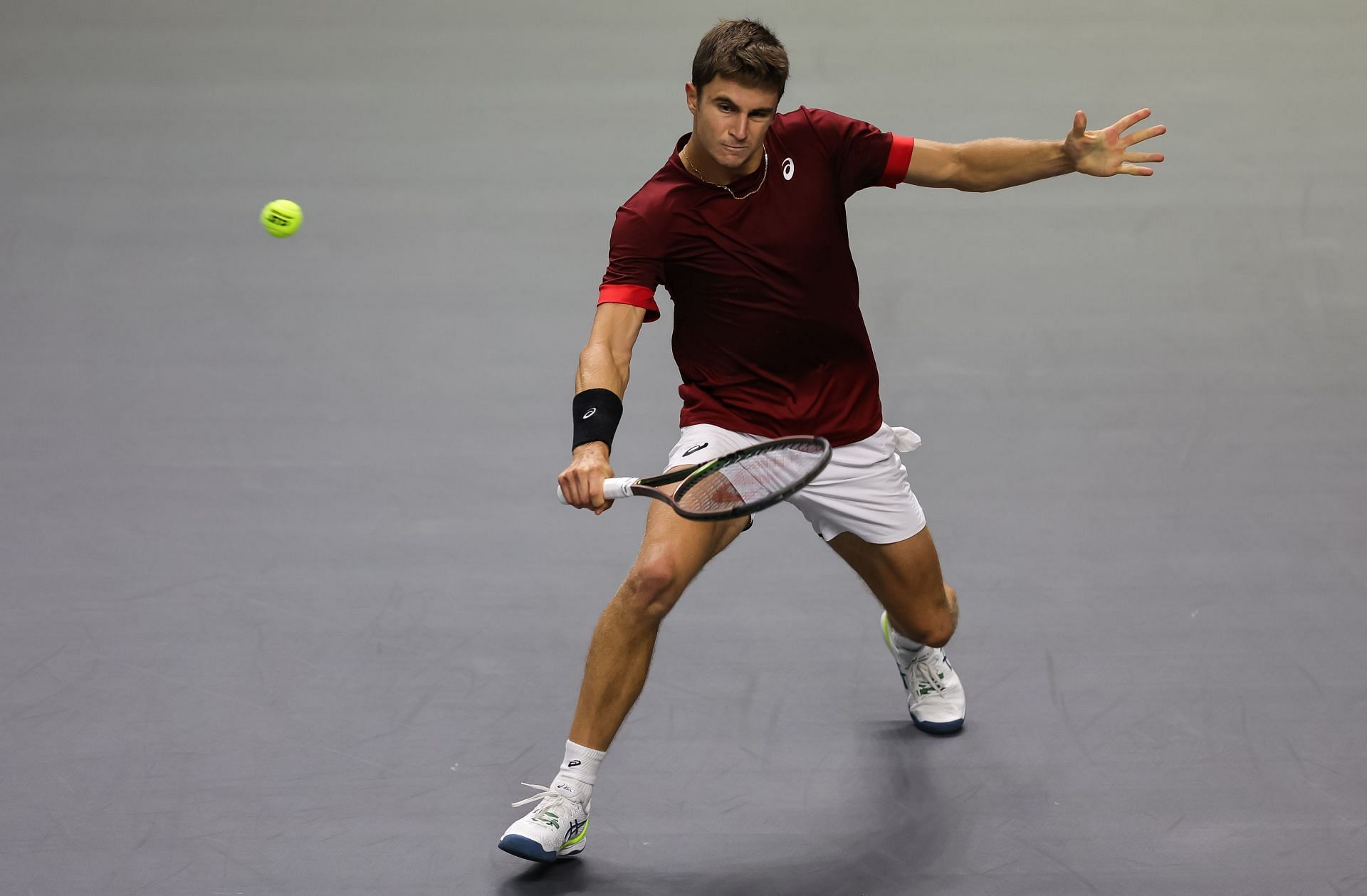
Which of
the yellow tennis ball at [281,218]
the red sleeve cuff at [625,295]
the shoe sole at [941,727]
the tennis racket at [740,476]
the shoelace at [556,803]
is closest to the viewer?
the tennis racket at [740,476]

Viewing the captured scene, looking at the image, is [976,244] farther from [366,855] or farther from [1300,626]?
[366,855]

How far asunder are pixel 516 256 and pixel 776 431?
2541 millimetres

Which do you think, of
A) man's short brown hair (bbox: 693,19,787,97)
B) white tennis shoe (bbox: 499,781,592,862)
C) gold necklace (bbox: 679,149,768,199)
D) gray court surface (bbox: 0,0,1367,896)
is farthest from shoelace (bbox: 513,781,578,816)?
man's short brown hair (bbox: 693,19,787,97)

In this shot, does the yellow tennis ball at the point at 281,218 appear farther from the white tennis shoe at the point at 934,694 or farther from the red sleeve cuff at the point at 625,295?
the white tennis shoe at the point at 934,694

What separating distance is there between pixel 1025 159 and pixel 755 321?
626 millimetres

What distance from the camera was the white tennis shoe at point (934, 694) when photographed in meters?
3.07

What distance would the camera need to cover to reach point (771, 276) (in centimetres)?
279

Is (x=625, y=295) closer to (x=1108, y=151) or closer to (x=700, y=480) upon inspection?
(x=700, y=480)

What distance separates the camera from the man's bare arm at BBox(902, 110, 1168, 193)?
2791 millimetres

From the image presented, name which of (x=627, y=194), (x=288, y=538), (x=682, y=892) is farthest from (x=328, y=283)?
(x=682, y=892)

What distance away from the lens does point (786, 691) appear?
3.21m

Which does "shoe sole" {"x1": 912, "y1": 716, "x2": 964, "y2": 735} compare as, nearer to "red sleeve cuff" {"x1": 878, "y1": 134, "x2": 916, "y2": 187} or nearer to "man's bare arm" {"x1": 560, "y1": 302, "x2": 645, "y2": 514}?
"man's bare arm" {"x1": 560, "y1": 302, "x2": 645, "y2": 514}

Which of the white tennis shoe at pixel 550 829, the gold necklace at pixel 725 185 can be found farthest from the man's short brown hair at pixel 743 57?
the white tennis shoe at pixel 550 829

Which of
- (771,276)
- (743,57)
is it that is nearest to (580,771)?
(771,276)
